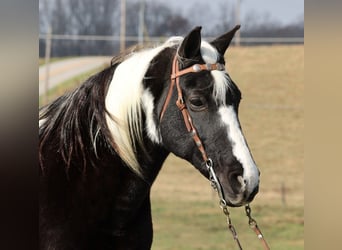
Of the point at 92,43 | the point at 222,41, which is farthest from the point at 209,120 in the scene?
the point at 92,43

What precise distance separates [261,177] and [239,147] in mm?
12727

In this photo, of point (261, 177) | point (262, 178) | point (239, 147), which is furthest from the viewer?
point (262, 178)

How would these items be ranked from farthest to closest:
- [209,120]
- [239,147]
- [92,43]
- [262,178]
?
1. [92,43]
2. [262,178]
3. [209,120]
4. [239,147]

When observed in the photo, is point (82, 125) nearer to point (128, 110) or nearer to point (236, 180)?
point (128, 110)

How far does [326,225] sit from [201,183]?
13114 mm

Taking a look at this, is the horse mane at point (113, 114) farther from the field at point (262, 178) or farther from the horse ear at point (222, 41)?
the field at point (262, 178)

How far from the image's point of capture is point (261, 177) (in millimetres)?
14773

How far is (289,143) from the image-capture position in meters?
17.0

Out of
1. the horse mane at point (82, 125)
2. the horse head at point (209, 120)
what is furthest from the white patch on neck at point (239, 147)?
the horse mane at point (82, 125)

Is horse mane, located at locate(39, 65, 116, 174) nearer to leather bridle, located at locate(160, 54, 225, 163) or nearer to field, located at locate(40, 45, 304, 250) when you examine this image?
leather bridle, located at locate(160, 54, 225, 163)

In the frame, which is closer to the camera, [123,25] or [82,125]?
[82,125]

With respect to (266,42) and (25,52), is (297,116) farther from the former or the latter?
(25,52)

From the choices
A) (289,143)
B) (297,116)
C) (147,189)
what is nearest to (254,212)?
(289,143)

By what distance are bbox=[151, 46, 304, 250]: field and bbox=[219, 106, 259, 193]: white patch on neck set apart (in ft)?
19.1
